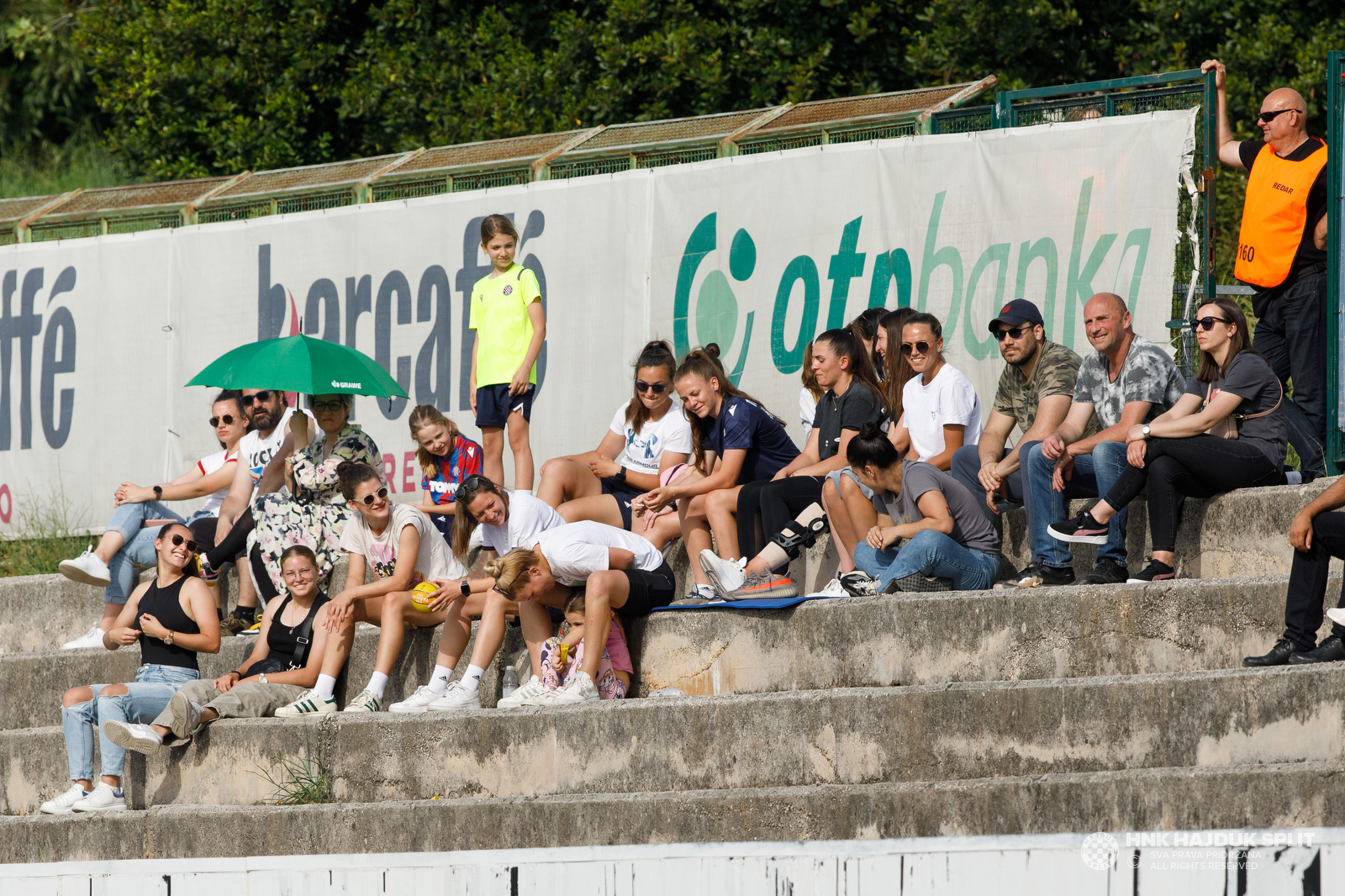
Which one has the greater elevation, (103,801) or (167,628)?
(167,628)

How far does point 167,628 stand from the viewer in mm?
7938

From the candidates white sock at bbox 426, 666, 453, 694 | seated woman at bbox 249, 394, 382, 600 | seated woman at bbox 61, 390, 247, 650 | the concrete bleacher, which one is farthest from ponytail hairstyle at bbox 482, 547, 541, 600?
seated woman at bbox 61, 390, 247, 650

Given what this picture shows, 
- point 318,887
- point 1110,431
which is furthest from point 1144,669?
point 318,887

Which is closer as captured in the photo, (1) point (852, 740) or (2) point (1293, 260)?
(1) point (852, 740)

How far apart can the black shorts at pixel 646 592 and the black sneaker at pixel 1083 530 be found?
1.61 metres

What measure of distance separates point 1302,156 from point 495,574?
3720 mm

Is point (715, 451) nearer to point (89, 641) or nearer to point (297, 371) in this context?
point (297, 371)

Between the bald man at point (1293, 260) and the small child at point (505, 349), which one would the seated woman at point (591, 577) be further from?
the bald man at point (1293, 260)

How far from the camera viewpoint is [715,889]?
3887 mm

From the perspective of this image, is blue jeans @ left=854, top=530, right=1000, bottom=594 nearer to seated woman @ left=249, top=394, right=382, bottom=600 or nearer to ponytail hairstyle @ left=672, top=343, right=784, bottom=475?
ponytail hairstyle @ left=672, top=343, right=784, bottom=475

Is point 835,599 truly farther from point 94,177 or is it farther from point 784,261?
point 94,177

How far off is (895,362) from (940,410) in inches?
13.5

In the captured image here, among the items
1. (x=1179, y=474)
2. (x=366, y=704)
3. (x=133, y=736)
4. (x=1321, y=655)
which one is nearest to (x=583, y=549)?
(x=366, y=704)

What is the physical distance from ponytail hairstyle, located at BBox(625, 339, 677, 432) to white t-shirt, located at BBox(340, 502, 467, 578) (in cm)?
107
